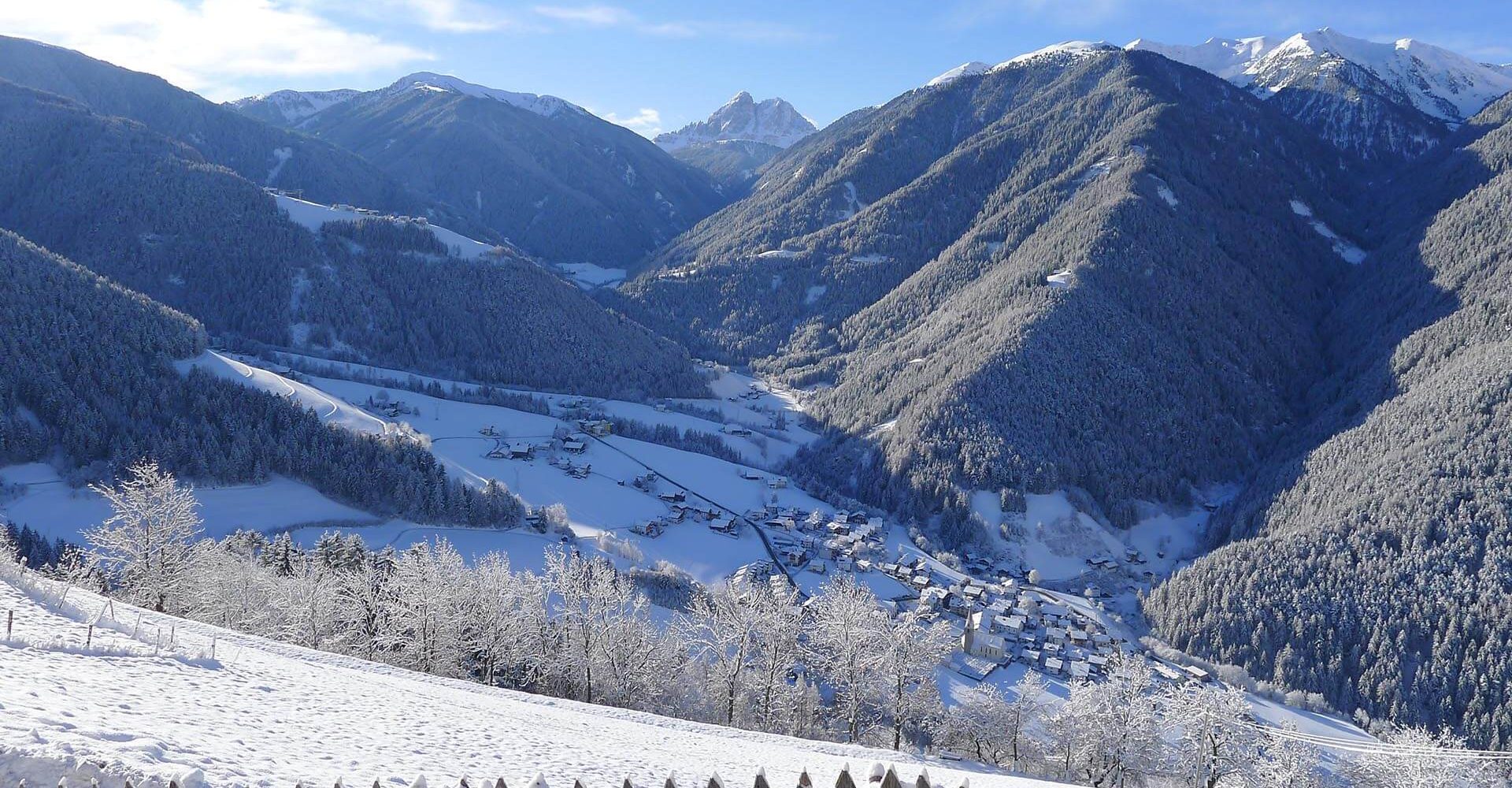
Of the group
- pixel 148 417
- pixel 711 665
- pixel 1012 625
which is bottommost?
pixel 711 665

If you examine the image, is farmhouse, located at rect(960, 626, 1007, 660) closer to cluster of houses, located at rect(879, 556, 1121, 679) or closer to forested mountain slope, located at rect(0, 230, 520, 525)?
cluster of houses, located at rect(879, 556, 1121, 679)

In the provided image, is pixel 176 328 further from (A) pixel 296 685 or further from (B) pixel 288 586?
(A) pixel 296 685

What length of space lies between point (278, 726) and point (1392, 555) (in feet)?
307

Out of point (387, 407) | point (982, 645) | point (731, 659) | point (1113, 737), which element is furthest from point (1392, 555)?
point (387, 407)

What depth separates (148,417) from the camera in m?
74.8

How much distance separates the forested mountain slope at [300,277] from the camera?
468ft

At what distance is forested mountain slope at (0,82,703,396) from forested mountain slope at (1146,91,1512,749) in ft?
323

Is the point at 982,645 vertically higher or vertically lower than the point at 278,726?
→ lower

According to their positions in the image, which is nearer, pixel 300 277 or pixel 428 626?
pixel 428 626

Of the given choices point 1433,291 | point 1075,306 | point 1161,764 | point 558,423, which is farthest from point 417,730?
point 1433,291

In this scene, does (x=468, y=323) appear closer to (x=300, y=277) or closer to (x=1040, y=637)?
(x=300, y=277)

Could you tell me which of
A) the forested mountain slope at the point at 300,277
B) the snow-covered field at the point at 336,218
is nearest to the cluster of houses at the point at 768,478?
the forested mountain slope at the point at 300,277

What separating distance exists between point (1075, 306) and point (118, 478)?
12776 centimetres

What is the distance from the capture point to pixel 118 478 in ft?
222
